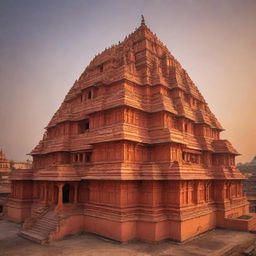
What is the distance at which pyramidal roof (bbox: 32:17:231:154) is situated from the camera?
20859 millimetres

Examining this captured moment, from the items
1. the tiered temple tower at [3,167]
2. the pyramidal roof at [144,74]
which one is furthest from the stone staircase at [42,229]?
the tiered temple tower at [3,167]

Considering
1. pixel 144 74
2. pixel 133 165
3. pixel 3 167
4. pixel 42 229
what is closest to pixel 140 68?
pixel 144 74

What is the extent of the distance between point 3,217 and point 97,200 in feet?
38.8

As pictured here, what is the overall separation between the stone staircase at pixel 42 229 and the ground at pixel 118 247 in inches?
13.6

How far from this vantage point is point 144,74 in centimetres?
2161

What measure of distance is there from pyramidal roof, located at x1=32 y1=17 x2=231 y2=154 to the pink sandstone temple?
0.11m

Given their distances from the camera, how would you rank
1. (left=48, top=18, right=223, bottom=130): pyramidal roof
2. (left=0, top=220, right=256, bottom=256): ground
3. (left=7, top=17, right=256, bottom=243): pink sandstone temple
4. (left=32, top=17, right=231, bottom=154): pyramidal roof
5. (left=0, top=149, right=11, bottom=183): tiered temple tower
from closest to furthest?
(left=0, top=220, right=256, bottom=256): ground
(left=7, top=17, right=256, bottom=243): pink sandstone temple
(left=32, top=17, right=231, bottom=154): pyramidal roof
(left=48, top=18, right=223, bottom=130): pyramidal roof
(left=0, top=149, right=11, bottom=183): tiered temple tower

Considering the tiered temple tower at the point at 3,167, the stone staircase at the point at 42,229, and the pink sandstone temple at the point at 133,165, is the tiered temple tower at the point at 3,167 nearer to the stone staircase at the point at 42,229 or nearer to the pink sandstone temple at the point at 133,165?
the pink sandstone temple at the point at 133,165

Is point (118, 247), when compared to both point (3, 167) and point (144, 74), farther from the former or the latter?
point (3, 167)

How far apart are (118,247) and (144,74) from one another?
540 inches

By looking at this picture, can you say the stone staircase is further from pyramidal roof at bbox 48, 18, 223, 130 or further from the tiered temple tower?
the tiered temple tower

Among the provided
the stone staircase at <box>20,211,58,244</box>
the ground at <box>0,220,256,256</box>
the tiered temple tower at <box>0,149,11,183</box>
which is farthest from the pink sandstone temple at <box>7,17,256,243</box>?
the tiered temple tower at <box>0,149,11,183</box>

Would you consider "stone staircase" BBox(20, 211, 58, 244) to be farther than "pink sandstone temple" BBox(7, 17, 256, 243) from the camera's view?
No

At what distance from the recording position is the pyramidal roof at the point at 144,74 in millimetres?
20859
